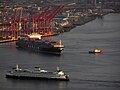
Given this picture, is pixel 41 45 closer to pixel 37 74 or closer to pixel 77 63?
pixel 77 63

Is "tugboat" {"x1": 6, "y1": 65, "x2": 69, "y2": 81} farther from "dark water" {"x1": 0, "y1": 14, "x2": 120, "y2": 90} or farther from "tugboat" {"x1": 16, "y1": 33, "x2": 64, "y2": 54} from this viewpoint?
"tugboat" {"x1": 16, "y1": 33, "x2": 64, "y2": 54}

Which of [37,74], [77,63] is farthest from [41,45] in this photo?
[37,74]

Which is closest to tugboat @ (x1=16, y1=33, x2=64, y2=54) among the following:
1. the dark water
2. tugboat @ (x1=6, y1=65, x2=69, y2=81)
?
the dark water

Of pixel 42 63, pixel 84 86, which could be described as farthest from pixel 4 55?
pixel 84 86

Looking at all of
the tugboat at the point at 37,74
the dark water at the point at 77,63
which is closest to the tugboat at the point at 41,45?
the dark water at the point at 77,63

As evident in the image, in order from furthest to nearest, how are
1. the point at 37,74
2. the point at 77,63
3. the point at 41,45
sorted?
the point at 41,45, the point at 77,63, the point at 37,74

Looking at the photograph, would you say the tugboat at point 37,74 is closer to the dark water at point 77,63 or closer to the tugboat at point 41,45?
the dark water at point 77,63
